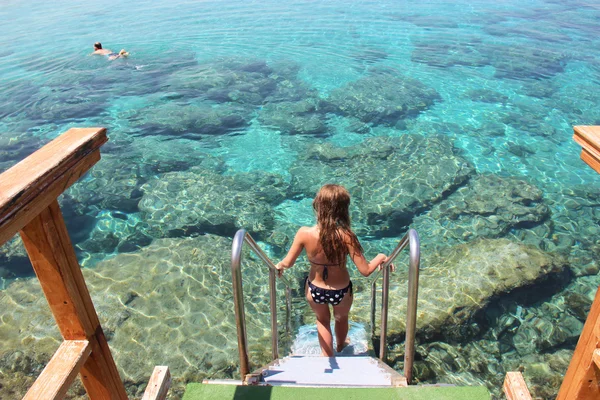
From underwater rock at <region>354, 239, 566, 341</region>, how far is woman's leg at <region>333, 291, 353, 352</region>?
1076mm

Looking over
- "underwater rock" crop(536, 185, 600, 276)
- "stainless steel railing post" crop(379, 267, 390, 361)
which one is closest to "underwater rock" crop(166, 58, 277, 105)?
"underwater rock" crop(536, 185, 600, 276)

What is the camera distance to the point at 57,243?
5.53 feet

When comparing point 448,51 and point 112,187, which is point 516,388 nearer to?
point 112,187

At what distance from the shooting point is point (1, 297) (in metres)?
5.48

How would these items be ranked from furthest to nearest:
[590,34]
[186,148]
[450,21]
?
[450,21]
[590,34]
[186,148]

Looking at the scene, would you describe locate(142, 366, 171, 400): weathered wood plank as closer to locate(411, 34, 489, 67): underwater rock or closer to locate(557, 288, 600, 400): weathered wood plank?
locate(557, 288, 600, 400): weathered wood plank

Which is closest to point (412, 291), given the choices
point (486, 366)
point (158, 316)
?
point (486, 366)

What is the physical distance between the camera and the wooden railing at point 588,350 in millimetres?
1645

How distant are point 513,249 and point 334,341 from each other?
325cm

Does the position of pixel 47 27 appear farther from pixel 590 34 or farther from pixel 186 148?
pixel 590 34

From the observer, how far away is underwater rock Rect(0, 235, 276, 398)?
467cm

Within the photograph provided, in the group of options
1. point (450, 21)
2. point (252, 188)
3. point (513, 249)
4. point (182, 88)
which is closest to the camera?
point (513, 249)

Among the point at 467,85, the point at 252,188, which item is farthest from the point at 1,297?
the point at 467,85

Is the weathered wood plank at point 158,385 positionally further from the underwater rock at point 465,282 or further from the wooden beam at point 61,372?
the underwater rock at point 465,282
